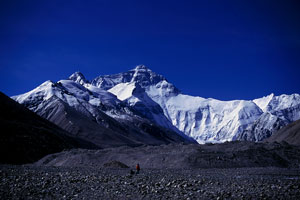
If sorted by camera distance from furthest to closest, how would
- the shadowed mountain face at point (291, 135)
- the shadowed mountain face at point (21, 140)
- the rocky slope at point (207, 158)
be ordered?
the shadowed mountain face at point (291, 135), the shadowed mountain face at point (21, 140), the rocky slope at point (207, 158)

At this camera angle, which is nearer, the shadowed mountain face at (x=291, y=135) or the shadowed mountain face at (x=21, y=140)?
the shadowed mountain face at (x=21, y=140)

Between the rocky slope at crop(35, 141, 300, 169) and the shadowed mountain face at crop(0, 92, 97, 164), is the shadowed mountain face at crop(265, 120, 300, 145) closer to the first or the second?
the rocky slope at crop(35, 141, 300, 169)

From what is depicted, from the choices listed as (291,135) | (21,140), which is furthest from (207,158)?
(291,135)

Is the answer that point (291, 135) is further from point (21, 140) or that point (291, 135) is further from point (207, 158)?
point (21, 140)

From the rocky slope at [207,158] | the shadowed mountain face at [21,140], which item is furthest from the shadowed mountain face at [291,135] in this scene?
the shadowed mountain face at [21,140]

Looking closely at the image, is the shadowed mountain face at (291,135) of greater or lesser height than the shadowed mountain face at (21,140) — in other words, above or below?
above

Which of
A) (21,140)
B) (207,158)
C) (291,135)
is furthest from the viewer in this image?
(291,135)

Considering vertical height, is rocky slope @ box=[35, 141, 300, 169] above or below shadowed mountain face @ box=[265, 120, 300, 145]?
below

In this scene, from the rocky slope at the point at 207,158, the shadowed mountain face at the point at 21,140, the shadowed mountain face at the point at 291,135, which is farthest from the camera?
the shadowed mountain face at the point at 291,135

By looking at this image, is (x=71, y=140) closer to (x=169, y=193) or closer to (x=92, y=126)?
(x=92, y=126)

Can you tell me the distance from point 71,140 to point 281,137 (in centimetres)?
7450

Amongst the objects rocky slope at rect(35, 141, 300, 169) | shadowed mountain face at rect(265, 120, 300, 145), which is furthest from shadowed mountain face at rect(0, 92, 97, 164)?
shadowed mountain face at rect(265, 120, 300, 145)

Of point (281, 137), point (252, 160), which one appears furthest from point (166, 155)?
point (281, 137)

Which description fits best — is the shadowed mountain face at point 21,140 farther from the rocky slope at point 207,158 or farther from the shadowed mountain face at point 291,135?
the shadowed mountain face at point 291,135
